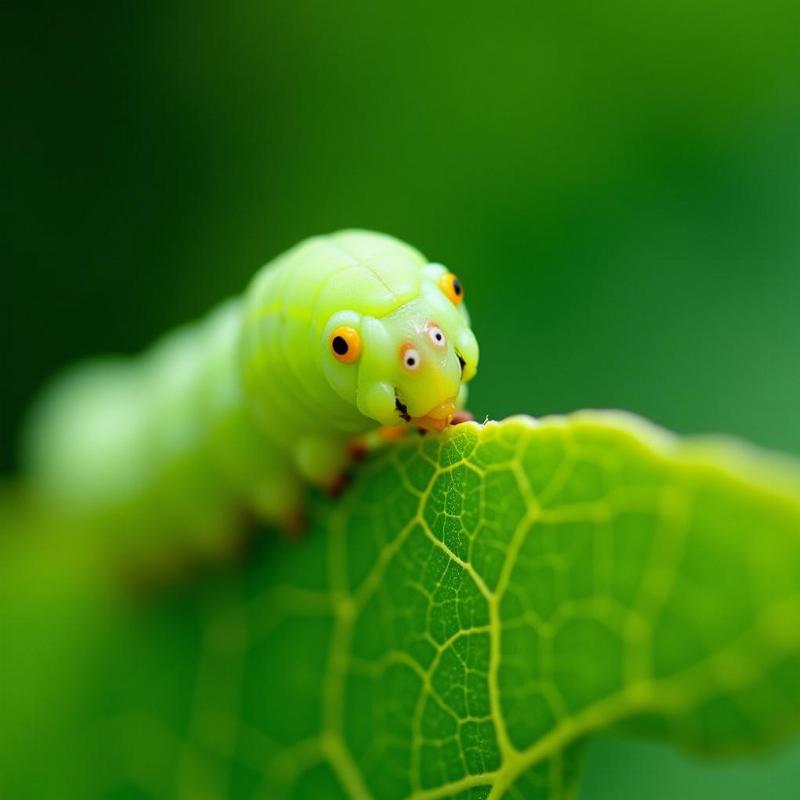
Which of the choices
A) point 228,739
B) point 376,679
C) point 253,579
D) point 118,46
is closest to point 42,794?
point 228,739

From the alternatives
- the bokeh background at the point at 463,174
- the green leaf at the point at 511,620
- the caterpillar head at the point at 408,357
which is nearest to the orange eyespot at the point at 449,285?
the caterpillar head at the point at 408,357

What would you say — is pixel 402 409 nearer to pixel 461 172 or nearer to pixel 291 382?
pixel 291 382

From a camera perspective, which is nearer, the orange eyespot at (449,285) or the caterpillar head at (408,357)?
the caterpillar head at (408,357)

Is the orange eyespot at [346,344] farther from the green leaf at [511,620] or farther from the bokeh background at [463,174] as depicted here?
the bokeh background at [463,174]

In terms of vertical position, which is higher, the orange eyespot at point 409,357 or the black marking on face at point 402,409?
the orange eyespot at point 409,357

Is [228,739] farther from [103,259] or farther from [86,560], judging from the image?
[103,259]

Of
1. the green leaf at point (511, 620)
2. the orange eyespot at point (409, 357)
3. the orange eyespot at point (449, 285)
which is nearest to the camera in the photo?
the green leaf at point (511, 620)
